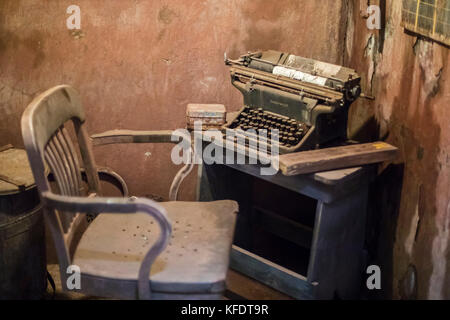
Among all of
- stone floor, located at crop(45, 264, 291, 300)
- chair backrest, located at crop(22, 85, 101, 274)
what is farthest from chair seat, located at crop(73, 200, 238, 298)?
stone floor, located at crop(45, 264, 291, 300)

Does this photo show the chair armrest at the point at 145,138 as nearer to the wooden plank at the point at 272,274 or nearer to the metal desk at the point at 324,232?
the metal desk at the point at 324,232

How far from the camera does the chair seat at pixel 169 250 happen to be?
222 centimetres

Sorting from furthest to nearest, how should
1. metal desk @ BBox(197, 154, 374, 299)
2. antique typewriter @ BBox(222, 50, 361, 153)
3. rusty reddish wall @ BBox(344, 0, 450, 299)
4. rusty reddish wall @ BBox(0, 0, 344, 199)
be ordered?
rusty reddish wall @ BBox(0, 0, 344, 199) → antique typewriter @ BBox(222, 50, 361, 153) → metal desk @ BBox(197, 154, 374, 299) → rusty reddish wall @ BBox(344, 0, 450, 299)

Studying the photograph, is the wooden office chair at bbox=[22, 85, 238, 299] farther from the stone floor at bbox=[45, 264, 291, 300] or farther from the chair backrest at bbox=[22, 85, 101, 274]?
the stone floor at bbox=[45, 264, 291, 300]

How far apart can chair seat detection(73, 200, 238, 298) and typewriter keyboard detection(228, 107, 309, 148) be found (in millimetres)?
452

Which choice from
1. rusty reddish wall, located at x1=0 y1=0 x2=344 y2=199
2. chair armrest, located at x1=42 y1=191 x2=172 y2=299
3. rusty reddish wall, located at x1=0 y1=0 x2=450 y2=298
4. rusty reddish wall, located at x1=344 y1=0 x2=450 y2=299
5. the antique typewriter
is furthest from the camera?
rusty reddish wall, located at x1=0 y1=0 x2=344 y2=199

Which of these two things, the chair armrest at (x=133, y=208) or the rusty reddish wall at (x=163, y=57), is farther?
the rusty reddish wall at (x=163, y=57)

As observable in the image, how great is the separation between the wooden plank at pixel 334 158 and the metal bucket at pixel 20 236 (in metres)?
1.36

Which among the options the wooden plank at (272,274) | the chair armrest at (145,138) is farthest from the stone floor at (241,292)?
the chair armrest at (145,138)

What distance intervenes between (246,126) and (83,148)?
867 millimetres

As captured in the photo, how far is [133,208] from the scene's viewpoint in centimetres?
208

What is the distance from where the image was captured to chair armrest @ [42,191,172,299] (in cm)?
208
